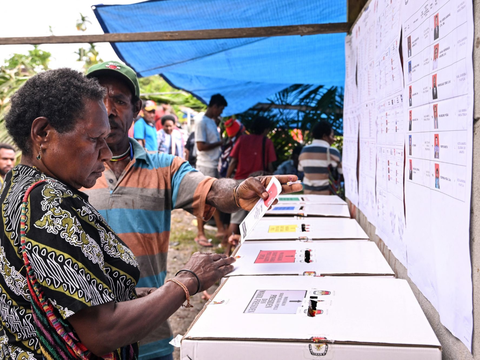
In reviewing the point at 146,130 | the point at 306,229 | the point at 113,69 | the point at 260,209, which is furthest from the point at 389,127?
the point at 146,130

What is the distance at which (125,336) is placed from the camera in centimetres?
92

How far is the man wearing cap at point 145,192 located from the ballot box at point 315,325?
16.3 inches

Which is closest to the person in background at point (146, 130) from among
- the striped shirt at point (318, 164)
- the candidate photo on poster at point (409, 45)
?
the striped shirt at point (318, 164)

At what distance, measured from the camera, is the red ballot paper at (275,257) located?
1.63m

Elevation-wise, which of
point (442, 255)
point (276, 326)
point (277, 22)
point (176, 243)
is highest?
point (277, 22)

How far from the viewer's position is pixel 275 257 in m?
1.68

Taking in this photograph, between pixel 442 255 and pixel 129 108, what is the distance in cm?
123

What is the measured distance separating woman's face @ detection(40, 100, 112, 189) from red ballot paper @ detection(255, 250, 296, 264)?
2.66 ft

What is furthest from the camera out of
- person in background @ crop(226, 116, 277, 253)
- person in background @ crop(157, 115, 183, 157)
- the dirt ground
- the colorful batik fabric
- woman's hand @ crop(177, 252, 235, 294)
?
person in background @ crop(157, 115, 183, 157)

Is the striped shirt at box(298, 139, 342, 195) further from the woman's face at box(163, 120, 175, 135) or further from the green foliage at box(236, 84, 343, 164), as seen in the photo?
the woman's face at box(163, 120, 175, 135)

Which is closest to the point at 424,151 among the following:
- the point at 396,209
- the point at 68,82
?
the point at 396,209

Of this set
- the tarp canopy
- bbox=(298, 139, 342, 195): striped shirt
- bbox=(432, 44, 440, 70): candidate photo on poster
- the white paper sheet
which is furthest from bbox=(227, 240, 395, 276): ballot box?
bbox=(298, 139, 342, 195): striped shirt

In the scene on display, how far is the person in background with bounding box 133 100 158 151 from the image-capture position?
6.32 metres

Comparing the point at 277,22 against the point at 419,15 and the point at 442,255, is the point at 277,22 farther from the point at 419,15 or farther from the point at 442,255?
the point at 442,255
